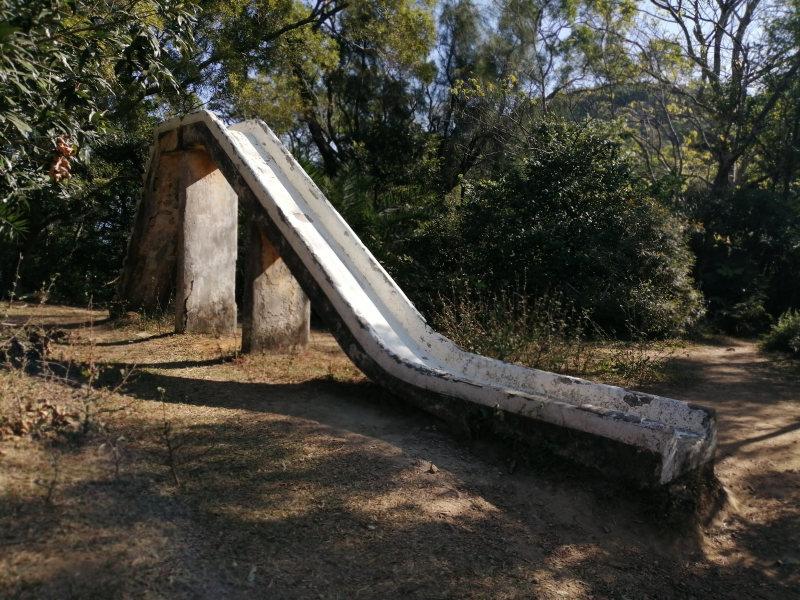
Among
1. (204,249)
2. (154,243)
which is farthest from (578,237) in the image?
(154,243)

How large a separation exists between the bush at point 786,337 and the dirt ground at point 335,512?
3.91m

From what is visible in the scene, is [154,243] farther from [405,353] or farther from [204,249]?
[405,353]

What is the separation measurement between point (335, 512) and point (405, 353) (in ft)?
Answer: 6.77

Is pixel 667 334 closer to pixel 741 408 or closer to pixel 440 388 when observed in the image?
pixel 741 408

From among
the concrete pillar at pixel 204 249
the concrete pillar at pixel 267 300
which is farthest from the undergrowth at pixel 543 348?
the concrete pillar at pixel 204 249

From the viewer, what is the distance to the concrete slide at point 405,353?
440cm

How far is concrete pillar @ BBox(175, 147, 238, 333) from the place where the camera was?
26.9 ft

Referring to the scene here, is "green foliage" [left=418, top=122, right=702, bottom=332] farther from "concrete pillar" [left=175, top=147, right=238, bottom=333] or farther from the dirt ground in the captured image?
the dirt ground

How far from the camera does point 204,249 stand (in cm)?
834

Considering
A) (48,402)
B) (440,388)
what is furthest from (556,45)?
(48,402)

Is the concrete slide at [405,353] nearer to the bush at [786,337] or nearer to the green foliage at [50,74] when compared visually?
the green foliage at [50,74]

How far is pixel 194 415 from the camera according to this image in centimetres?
515

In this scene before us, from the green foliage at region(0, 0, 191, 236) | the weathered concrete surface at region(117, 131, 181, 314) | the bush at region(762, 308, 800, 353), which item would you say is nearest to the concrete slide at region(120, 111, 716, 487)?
the weathered concrete surface at region(117, 131, 181, 314)

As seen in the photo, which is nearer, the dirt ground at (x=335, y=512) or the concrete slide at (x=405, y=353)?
the dirt ground at (x=335, y=512)
